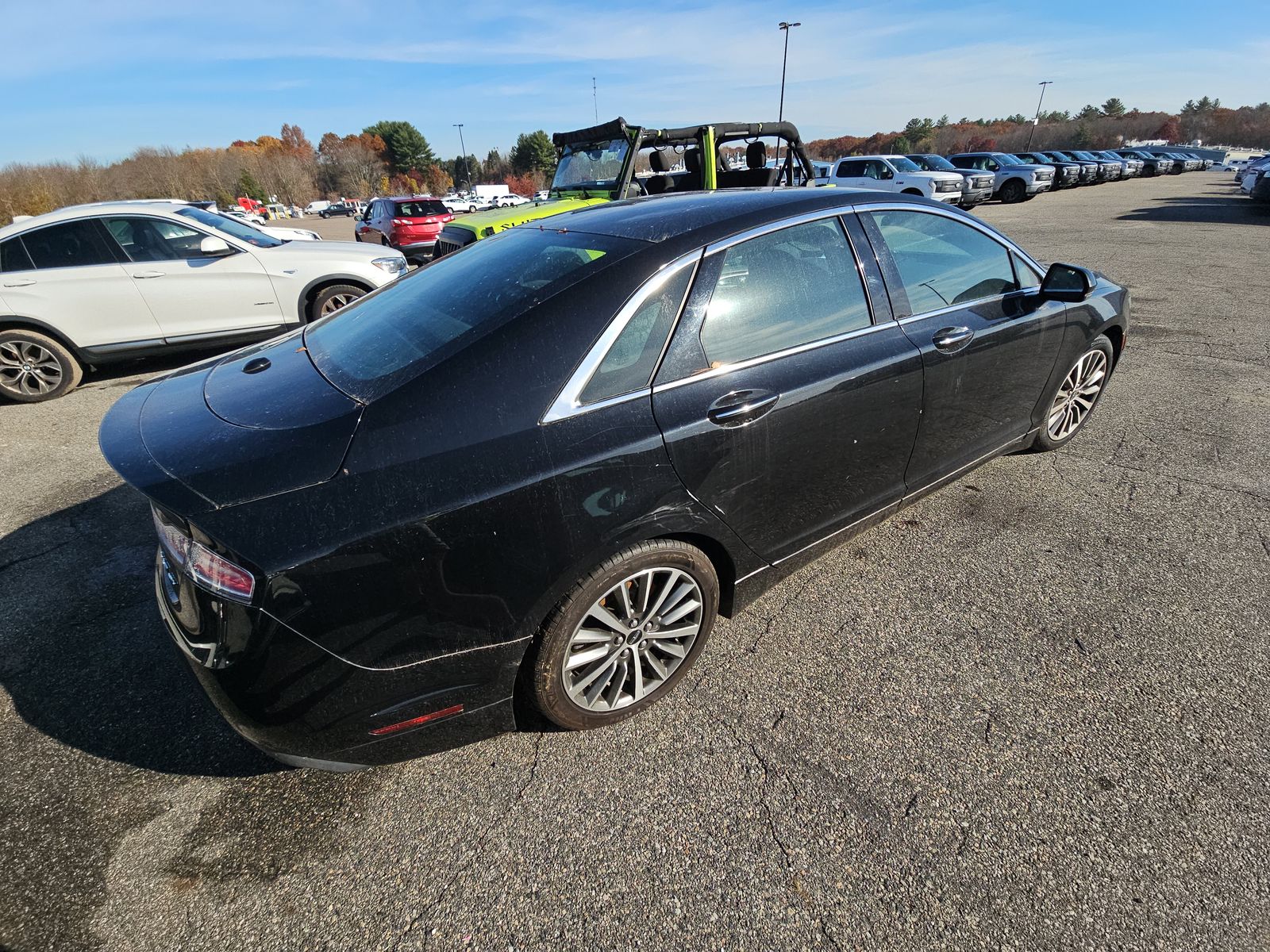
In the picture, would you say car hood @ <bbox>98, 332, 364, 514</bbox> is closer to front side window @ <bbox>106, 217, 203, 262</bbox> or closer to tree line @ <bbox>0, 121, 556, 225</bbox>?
front side window @ <bbox>106, 217, 203, 262</bbox>

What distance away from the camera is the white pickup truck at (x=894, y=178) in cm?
1739

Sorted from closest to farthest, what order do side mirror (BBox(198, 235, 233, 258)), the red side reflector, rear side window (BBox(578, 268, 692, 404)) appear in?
the red side reflector, rear side window (BBox(578, 268, 692, 404)), side mirror (BBox(198, 235, 233, 258))

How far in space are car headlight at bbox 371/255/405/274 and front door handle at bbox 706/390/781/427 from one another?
591cm

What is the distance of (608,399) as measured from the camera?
74.7 inches

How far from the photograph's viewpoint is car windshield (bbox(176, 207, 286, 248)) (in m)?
6.24

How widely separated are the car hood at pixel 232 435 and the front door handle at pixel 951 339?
2326 millimetres

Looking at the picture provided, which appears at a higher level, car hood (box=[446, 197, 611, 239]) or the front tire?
car hood (box=[446, 197, 611, 239])

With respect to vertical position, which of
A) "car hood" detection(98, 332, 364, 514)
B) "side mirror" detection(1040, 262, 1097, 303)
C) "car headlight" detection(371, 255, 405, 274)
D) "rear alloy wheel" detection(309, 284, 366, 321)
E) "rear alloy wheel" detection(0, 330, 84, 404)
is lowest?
"rear alloy wheel" detection(0, 330, 84, 404)

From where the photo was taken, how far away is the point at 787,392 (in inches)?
87.8

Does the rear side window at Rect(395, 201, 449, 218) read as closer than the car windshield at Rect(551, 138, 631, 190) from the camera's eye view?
No

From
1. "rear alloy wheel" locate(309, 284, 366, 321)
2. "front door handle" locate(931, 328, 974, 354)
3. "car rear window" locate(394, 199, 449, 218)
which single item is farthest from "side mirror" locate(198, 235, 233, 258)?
"car rear window" locate(394, 199, 449, 218)

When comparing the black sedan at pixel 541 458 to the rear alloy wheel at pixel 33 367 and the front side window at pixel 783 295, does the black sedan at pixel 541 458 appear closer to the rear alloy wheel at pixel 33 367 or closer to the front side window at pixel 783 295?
the front side window at pixel 783 295

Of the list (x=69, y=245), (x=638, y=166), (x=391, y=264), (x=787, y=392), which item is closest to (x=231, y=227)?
(x=69, y=245)

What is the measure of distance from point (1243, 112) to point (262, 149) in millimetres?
164984
